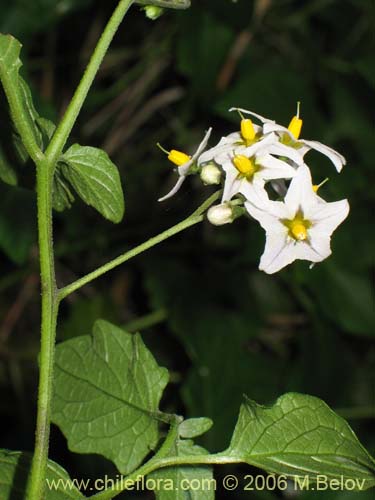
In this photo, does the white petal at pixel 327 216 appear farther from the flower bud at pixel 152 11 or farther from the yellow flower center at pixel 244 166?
the flower bud at pixel 152 11

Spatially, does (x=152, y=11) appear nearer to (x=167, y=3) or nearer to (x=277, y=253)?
(x=167, y=3)

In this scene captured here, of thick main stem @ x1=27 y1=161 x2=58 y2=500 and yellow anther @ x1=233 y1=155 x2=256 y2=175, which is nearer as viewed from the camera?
thick main stem @ x1=27 y1=161 x2=58 y2=500

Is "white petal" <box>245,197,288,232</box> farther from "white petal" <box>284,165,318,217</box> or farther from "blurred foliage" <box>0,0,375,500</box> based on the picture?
"blurred foliage" <box>0,0,375,500</box>

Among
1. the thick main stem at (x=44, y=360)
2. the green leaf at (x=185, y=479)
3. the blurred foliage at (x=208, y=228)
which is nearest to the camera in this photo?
the thick main stem at (x=44, y=360)

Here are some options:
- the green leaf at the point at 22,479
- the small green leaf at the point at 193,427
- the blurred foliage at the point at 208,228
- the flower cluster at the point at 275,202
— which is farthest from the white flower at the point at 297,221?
the blurred foliage at the point at 208,228

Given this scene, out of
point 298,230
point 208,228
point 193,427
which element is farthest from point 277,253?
point 208,228

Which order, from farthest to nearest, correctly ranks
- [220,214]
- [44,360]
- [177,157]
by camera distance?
[177,157], [220,214], [44,360]

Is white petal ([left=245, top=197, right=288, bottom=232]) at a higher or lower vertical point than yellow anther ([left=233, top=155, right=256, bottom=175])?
lower

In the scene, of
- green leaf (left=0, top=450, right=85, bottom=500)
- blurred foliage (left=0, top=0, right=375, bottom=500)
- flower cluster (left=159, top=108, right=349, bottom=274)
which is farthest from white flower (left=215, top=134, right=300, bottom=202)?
blurred foliage (left=0, top=0, right=375, bottom=500)
